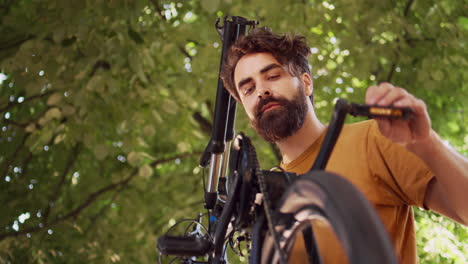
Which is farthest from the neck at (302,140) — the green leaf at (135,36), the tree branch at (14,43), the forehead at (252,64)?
the tree branch at (14,43)

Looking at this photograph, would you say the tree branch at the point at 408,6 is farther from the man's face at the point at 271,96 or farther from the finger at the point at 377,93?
the finger at the point at 377,93

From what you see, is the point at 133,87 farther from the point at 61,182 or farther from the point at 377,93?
the point at 377,93

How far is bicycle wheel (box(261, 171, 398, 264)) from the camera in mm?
787

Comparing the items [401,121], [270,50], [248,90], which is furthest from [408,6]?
[401,121]

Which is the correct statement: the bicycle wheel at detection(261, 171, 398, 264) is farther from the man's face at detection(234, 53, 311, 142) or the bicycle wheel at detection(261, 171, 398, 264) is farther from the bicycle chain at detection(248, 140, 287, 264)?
the man's face at detection(234, 53, 311, 142)

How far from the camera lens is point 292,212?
105cm

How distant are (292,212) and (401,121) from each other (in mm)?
307

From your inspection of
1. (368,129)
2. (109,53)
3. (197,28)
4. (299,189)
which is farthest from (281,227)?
(197,28)

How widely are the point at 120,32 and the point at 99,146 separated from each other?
0.75 meters

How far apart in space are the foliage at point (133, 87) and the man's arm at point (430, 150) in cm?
171

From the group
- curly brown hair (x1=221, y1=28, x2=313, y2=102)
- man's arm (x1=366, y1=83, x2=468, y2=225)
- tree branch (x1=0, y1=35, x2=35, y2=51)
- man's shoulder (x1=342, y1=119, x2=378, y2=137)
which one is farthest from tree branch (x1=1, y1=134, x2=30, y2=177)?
man's arm (x1=366, y1=83, x2=468, y2=225)

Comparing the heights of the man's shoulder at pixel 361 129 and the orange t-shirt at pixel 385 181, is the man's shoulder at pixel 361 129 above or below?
above

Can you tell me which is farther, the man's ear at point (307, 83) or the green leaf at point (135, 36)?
the green leaf at point (135, 36)

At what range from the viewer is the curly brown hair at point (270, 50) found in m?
1.75
